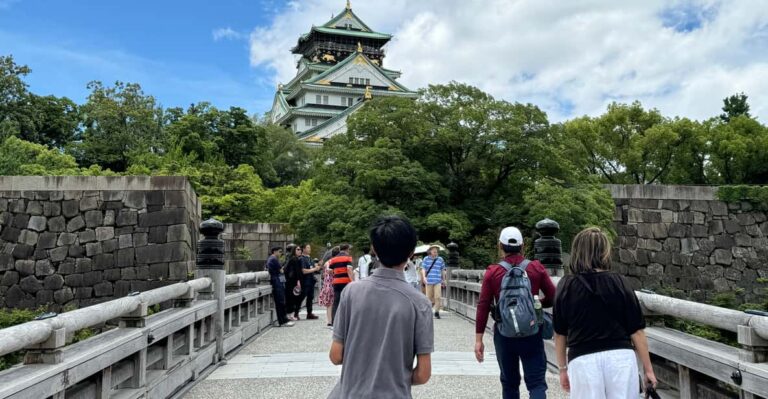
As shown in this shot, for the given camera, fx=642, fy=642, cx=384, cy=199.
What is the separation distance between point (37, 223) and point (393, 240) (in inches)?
658

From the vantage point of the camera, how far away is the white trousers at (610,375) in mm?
3330

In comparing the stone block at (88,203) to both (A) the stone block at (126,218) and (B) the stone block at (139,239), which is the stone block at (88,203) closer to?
(A) the stone block at (126,218)

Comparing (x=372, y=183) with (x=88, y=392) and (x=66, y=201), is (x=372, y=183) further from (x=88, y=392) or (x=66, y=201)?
(x=88, y=392)

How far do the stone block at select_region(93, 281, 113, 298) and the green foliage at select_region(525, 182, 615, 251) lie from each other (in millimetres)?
13255

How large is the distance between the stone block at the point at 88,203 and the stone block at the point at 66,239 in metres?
0.72

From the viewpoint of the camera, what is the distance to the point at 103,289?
16797 millimetres

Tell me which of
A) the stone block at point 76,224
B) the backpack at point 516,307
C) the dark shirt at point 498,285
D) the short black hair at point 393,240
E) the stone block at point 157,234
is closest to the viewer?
the short black hair at point 393,240

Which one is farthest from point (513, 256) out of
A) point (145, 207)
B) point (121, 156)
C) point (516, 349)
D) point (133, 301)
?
point (121, 156)

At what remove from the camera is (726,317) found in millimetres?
4145

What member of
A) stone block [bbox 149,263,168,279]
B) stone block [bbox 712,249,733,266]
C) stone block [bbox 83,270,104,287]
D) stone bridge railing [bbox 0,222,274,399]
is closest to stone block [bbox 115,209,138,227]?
stone block [bbox 149,263,168,279]

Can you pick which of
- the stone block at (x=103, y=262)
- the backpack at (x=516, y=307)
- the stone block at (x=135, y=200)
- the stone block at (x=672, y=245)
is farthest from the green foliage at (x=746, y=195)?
the backpack at (x=516, y=307)

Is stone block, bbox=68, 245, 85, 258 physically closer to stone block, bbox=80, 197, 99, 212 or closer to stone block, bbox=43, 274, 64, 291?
stone block, bbox=43, 274, 64, 291

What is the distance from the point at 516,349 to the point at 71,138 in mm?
37583

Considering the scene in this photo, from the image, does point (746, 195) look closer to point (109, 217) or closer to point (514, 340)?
point (109, 217)
